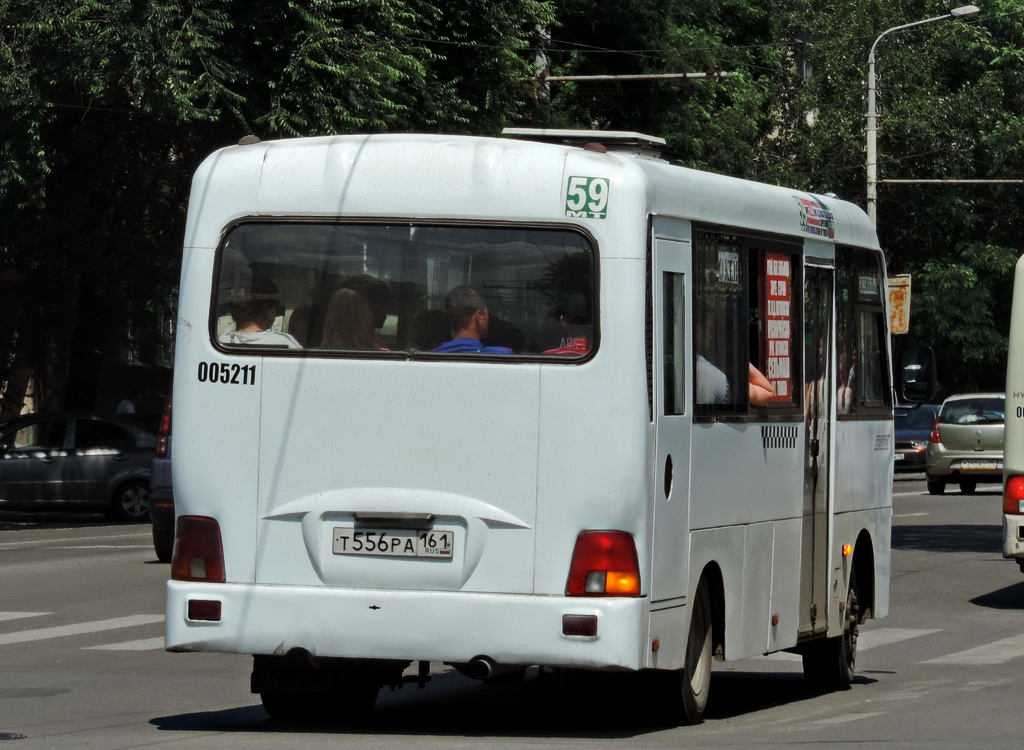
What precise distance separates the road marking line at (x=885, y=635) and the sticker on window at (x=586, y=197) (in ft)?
19.7

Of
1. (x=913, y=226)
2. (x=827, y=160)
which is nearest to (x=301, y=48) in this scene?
(x=827, y=160)

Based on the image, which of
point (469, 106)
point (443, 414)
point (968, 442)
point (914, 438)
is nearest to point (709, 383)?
point (443, 414)

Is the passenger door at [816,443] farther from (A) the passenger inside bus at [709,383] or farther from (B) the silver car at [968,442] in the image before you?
(B) the silver car at [968,442]

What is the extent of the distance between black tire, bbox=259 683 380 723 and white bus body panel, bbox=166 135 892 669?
0.86 metres

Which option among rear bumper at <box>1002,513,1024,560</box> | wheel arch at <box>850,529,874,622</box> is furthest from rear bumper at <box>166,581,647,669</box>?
rear bumper at <box>1002,513,1024,560</box>

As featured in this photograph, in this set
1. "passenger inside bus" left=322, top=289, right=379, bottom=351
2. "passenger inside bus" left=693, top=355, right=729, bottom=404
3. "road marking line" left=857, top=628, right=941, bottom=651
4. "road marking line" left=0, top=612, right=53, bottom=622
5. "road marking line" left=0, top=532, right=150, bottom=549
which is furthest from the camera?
"road marking line" left=0, top=532, right=150, bottom=549

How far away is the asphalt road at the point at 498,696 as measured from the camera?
28.1 feet

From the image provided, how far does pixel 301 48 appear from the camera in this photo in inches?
987

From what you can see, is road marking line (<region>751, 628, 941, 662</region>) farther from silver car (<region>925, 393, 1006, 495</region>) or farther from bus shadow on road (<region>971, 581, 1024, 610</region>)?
silver car (<region>925, 393, 1006, 495</region>)

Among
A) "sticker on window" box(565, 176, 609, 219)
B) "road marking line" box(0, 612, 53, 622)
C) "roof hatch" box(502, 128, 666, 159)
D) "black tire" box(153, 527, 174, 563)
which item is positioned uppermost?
"roof hatch" box(502, 128, 666, 159)

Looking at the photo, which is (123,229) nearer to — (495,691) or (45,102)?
(45,102)

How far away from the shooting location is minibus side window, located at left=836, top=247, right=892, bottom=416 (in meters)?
11.0

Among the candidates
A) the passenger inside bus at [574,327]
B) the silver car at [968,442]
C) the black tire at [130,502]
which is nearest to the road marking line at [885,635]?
the passenger inside bus at [574,327]

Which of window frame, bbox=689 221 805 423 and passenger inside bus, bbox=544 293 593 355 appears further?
window frame, bbox=689 221 805 423
